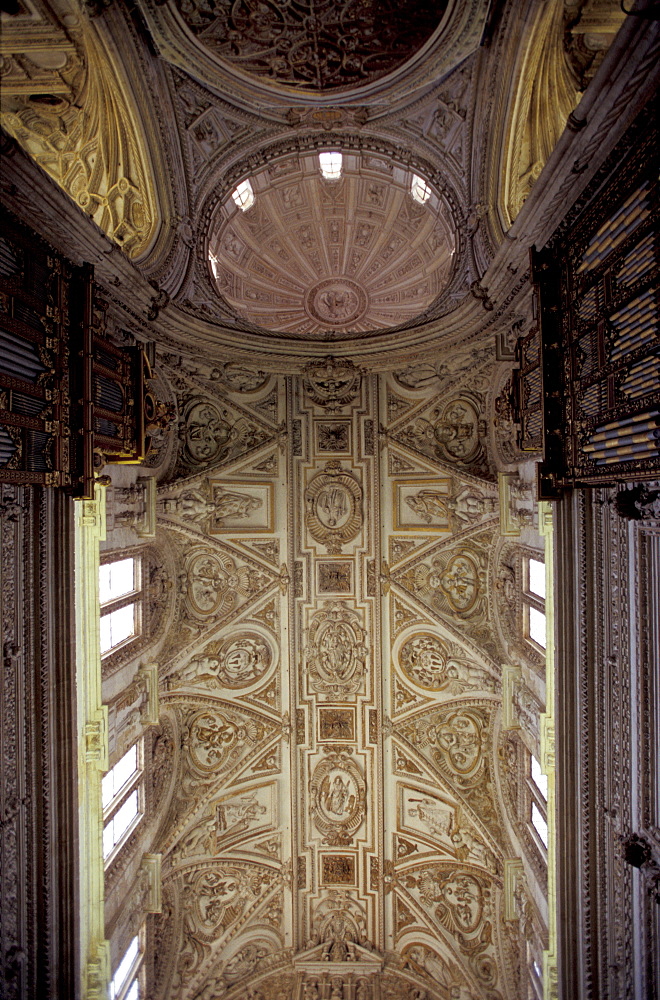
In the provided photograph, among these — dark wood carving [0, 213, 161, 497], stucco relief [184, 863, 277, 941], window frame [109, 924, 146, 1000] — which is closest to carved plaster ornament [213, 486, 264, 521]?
dark wood carving [0, 213, 161, 497]

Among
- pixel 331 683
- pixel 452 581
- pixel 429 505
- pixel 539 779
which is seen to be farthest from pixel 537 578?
pixel 331 683

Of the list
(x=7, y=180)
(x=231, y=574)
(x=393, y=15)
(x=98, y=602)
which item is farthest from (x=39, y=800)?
(x=393, y=15)

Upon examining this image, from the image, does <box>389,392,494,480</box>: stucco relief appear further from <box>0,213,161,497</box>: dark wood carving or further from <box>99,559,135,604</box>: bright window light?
<box>0,213,161,497</box>: dark wood carving

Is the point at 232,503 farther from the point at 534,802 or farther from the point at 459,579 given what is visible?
the point at 534,802

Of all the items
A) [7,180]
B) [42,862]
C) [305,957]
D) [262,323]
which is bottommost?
[305,957]

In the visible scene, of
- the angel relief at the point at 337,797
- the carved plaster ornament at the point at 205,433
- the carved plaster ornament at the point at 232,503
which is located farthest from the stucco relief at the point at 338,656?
the carved plaster ornament at the point at 205,433

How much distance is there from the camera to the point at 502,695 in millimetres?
13328

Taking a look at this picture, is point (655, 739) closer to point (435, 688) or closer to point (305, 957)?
point (435, 688)

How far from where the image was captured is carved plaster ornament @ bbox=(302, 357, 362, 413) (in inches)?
547

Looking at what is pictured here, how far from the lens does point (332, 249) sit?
16.7 m

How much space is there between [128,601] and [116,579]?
26.0 inches

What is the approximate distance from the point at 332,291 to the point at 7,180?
12.1 m

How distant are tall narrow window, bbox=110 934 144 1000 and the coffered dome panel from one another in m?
15.1

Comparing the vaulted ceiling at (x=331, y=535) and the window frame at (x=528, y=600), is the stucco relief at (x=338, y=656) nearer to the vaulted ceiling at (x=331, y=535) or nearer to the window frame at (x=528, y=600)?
the vaulted ceiling at (x=331, y=535)
